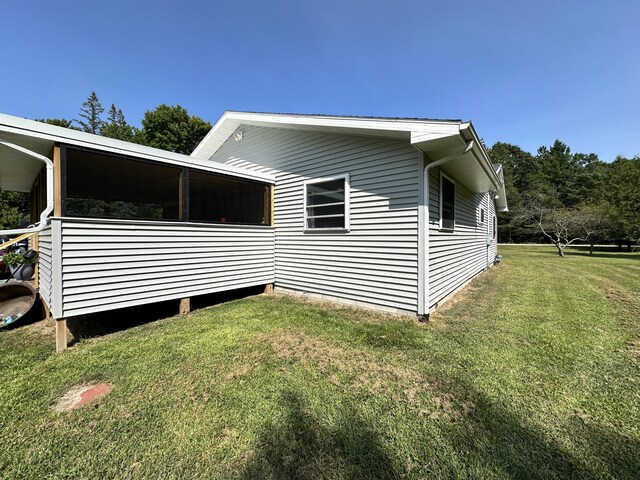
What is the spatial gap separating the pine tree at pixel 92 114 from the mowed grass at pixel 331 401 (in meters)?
41.5

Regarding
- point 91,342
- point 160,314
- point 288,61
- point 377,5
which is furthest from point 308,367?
point 288,61

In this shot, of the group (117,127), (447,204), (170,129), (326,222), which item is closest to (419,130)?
(447,204)

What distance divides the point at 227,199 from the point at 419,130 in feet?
20.1

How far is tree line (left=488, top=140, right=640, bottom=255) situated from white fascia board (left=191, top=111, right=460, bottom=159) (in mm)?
21245

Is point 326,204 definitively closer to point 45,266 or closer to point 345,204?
point 345,204

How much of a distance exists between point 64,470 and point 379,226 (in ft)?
14.7

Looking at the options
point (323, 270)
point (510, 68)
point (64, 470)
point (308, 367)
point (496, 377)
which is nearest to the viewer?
point (64, 470)

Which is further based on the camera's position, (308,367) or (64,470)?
(308,367)

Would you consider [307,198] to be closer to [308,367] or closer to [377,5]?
[308,367]

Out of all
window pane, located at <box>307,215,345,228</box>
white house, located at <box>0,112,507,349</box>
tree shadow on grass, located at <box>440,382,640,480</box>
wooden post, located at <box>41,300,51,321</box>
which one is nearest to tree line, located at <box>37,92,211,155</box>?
white house, located at <box>0,112,507,349</box>

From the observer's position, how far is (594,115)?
33.3 feet

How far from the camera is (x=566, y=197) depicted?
136 feet

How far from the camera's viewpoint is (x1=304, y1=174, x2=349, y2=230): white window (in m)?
5.28

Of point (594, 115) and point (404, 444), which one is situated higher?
point (594, 115)
